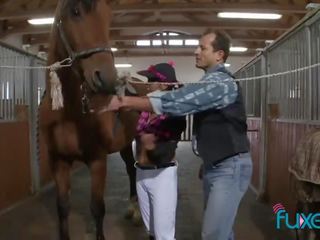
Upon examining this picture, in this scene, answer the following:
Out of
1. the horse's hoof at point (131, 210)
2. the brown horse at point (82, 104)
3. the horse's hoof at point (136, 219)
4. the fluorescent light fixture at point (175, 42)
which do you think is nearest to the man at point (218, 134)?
the brown horse at point (82, 104)

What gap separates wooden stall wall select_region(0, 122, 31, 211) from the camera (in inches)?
159

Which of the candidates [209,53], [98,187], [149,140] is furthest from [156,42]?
[209,53]

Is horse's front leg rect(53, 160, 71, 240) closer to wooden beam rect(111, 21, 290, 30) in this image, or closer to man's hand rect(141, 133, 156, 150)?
man's hand rect(141, 133, 156, 150)

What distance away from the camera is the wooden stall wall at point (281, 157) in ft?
11.0

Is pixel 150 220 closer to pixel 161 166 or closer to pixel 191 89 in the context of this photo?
pixel 161 166

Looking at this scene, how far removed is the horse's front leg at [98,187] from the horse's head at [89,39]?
0.83m

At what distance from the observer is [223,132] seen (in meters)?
1.62

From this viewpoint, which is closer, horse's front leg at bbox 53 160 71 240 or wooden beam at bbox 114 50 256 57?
horse's front leg at bbox 53 160 71 240

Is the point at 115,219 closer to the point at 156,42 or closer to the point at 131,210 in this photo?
the point at 131,210

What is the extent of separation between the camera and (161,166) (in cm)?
214

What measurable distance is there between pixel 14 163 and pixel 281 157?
2.70 meters

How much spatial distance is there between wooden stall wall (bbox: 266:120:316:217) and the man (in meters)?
1.53

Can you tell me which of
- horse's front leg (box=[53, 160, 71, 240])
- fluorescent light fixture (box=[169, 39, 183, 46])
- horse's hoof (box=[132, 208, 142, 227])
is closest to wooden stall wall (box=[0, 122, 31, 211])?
horse's hoof (box=[132, 208, 142, 227])

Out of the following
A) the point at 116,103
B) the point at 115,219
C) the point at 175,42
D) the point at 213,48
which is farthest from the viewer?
the point at 175,42
